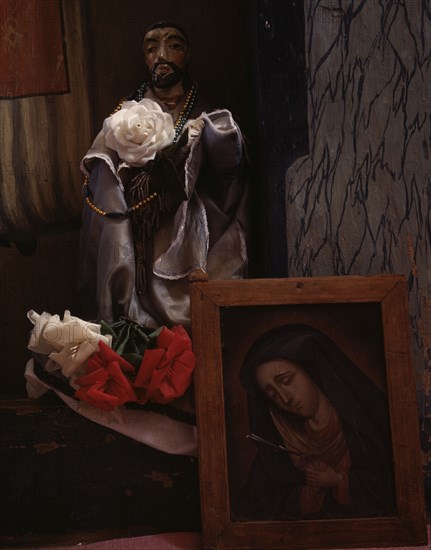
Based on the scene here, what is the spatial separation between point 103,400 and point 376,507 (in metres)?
0.55

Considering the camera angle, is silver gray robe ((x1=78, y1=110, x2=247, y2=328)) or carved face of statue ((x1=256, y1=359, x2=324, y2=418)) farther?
silver gray robe ((x1=78, y1=110, x2=247, y2=328))

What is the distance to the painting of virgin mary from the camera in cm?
134

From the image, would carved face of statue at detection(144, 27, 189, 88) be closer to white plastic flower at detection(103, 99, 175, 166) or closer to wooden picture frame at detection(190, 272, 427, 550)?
white plastic flower at detection(103, 99, 175, 166)

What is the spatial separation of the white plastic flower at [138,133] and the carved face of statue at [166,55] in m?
0.21

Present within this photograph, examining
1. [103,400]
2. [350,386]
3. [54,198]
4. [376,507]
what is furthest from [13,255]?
[376,507]

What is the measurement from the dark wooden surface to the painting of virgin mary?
158 millimetres

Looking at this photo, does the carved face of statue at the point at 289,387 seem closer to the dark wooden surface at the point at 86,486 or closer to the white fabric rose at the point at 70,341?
the dark wooden surface at the point at 86,486

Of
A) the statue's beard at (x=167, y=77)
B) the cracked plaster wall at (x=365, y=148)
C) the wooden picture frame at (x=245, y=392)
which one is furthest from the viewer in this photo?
the statue's beard at (x=167, y=77)

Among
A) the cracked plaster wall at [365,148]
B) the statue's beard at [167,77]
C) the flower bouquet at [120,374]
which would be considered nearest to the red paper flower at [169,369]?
the flower bouquet at [120,374]

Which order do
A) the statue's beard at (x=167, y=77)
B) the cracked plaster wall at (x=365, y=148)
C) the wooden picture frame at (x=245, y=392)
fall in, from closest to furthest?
1. the wooden picture frame at (x=245, y=392)
2. the cracked plaster wall at (x=365, y=148)
3. the statue's beard at (x=167, y=77)

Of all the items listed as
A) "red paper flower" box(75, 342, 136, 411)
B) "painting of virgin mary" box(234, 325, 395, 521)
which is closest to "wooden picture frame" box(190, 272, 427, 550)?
"painting of virgin mary" box(234, 325, 395, 521)

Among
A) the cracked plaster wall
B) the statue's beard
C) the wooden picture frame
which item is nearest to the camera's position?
the wooden picture frame

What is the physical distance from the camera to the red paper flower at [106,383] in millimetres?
1369

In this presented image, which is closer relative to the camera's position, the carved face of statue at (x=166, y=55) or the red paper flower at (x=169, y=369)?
the red paper flower at (x=169, y=369)
